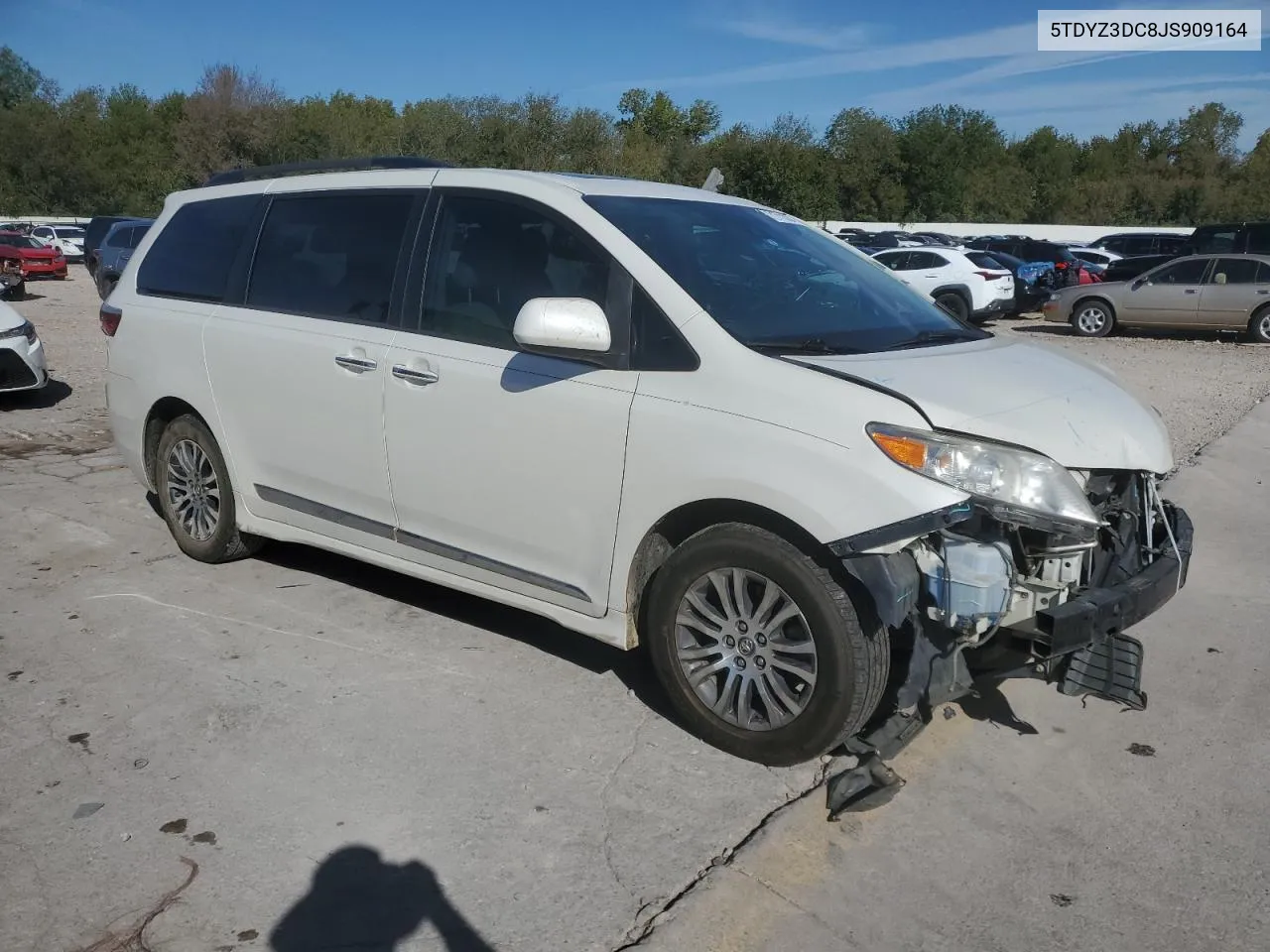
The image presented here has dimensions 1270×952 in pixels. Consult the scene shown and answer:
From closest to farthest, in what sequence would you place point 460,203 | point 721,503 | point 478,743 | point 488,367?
point 721,503 → point 478,743 → point 488,367 → point 460,203

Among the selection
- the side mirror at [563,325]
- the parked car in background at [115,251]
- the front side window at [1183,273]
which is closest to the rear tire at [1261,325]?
the front side window at [1183,273]

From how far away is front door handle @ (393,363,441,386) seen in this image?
13.8 ft

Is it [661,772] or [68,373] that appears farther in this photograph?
[68,373]

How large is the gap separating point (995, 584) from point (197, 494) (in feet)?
13.2

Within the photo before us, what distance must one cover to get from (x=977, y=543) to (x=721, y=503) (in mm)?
814

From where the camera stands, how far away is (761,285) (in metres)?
4.10

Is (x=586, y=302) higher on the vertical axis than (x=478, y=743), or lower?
higher

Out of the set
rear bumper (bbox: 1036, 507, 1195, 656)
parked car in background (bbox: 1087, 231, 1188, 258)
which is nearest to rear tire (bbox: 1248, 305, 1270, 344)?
parked car in background (bbox: 1087, 231, 1188, 258)

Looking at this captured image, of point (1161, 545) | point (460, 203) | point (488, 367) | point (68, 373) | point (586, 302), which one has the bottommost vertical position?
point (68, 373)

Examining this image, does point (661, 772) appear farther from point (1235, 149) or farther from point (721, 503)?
point (1235, 149)

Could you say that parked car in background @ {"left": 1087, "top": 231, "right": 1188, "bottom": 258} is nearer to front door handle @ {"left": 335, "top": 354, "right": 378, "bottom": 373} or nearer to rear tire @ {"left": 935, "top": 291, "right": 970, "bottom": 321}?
rear tire @ {"left": 935, "top": 291, "right": 970, "bottom": 321}

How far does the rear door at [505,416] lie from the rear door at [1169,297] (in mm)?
18063

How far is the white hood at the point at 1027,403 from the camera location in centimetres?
336

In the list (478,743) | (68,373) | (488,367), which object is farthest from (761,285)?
(68,373)
